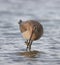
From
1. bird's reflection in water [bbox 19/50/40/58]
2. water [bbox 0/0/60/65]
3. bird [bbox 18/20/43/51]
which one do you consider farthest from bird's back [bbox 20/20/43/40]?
Result: bird's reflection in water [bbox 19/50/40/58]

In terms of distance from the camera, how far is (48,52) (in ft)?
34.2

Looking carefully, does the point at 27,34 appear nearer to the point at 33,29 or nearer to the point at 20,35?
the point at 33,29

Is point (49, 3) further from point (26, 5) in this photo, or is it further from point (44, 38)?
point (44, 38)

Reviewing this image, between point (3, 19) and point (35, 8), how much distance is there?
3493 mm

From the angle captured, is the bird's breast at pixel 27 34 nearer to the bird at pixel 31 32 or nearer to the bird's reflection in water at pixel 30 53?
the bird at pixel 31 32

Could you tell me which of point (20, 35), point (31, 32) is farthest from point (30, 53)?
point (20, 35)

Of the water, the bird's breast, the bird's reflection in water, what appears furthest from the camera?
the bird's breast

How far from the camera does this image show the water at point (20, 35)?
9734mm

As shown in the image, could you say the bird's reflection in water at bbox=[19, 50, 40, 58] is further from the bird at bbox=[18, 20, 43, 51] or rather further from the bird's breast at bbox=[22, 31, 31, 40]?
the bird's breast at bbox=[22, 31, 31, 40]

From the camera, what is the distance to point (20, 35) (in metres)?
12.7

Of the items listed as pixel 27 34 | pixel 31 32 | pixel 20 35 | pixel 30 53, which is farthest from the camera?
pixel 20 35

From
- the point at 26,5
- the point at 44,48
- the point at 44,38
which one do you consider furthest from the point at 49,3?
the point at 44,48

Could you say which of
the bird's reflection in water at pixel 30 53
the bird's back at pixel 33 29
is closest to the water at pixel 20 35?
the bird's reflection in water at pixel 30 53

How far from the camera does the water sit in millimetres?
9734
